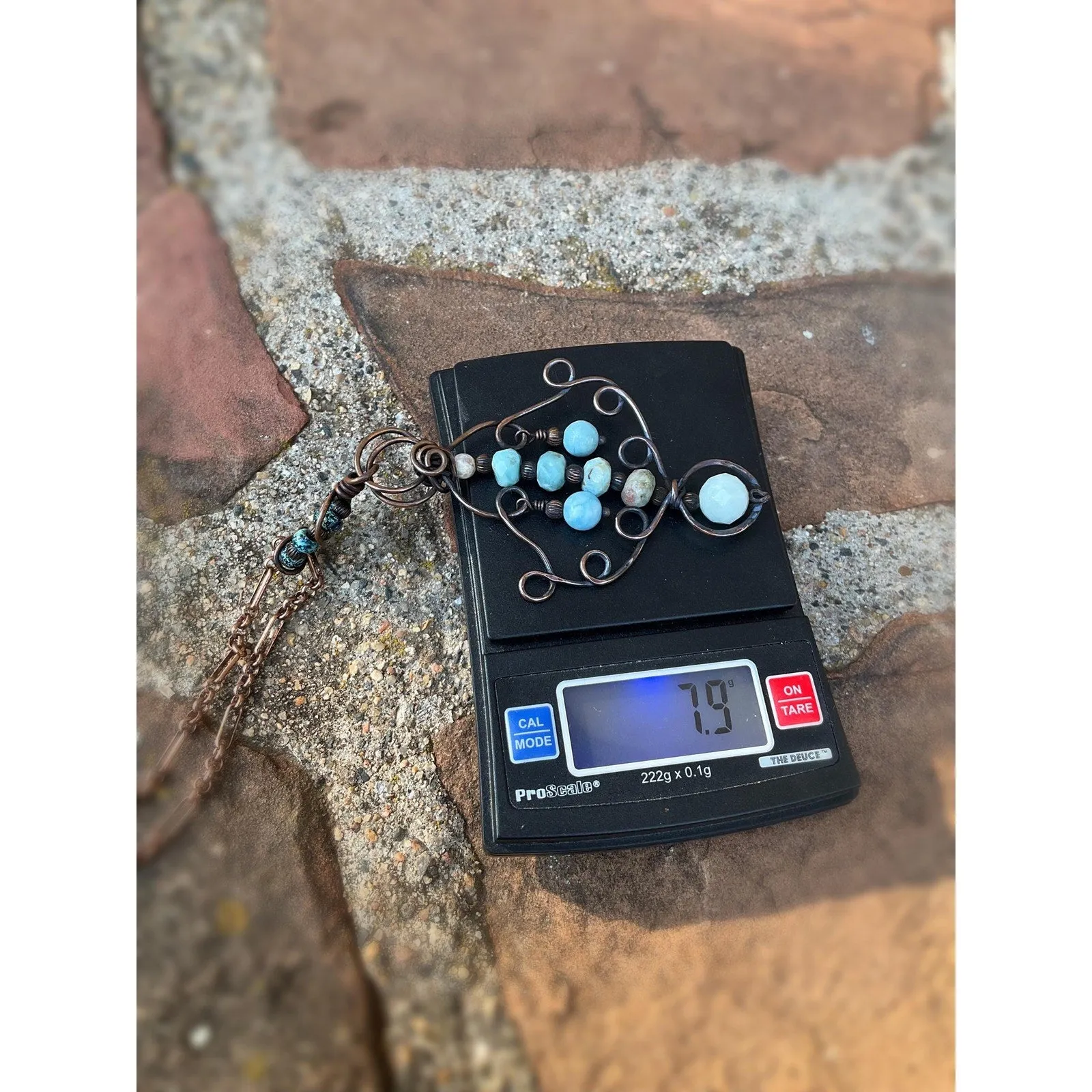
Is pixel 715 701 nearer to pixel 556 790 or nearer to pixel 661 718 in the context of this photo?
pixel 661 718

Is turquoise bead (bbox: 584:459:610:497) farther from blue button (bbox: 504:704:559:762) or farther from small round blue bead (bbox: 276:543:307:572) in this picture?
small round blue bead (bbox: 276:543:307:572)

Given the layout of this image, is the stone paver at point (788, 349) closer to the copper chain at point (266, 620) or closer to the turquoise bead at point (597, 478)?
the copper chain at point (266, 620)

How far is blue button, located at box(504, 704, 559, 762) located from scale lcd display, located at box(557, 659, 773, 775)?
0.02m

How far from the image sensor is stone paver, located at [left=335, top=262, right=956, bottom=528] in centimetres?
128

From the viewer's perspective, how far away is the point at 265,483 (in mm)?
1184

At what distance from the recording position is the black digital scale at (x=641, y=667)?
0.91 meters

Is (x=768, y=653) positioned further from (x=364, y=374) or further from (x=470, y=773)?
(x=364, y=374)

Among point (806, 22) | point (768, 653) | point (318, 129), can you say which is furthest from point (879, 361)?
point (318, 129)

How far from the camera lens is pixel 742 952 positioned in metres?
1.06

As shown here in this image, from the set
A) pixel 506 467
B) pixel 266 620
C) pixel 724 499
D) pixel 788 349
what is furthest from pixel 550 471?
pixel 788 349

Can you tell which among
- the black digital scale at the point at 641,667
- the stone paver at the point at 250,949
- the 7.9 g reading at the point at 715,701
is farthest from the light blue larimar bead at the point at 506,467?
the stone paver at the point at 250,949

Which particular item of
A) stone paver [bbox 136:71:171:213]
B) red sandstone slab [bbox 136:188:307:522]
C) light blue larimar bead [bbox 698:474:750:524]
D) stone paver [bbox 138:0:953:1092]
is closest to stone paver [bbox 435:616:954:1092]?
stone paver [bbox 138:0:953:1092]

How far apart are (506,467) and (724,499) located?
0.26 m

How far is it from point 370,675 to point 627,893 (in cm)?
43
